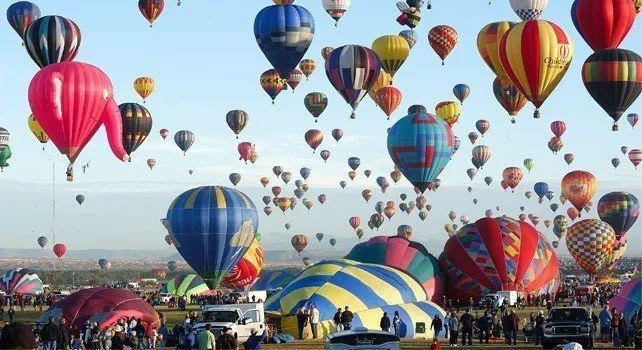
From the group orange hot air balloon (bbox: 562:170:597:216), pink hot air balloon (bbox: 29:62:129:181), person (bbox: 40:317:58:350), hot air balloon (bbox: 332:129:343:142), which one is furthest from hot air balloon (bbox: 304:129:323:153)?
person (bbox: 40:317:58:350)

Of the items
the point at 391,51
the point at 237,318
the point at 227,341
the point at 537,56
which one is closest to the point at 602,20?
the point at 537,56

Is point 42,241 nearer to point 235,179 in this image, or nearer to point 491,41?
point 235,179

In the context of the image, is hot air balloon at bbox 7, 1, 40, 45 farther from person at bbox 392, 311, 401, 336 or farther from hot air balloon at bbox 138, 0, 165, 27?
person at bbox 392, 311, 401, 336

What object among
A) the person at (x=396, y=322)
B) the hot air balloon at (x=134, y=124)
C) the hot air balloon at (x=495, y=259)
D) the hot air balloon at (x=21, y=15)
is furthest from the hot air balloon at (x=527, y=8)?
the hot air balloon at (x=21, y=15)

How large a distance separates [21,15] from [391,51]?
22257 millimetres

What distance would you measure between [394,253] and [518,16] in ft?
46.9

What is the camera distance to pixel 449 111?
260 ft

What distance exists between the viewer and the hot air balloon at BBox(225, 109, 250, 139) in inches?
3201

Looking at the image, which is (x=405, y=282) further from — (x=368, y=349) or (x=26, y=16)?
(x=26, y=16)

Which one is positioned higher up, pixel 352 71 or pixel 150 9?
pixel 150 9

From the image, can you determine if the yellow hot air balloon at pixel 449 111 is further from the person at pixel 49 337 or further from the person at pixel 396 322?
the person at pixel 49 337

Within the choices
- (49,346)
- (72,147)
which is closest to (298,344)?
(49,346)

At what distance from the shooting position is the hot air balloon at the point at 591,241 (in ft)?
242

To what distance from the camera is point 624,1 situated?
53719 millimetres
